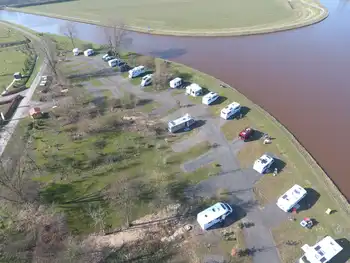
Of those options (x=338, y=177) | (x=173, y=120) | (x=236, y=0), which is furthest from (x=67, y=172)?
(x=236, y=0)

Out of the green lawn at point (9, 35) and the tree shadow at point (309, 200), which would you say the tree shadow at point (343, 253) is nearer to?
the tree shadow at point (309, 200)

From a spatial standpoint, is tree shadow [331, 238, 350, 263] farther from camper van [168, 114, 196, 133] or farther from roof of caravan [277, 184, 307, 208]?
camper van [168, 114, 196, 133]

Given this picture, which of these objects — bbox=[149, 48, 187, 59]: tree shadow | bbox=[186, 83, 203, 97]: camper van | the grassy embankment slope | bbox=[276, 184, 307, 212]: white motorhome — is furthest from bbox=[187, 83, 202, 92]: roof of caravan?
the grassy embankment slope

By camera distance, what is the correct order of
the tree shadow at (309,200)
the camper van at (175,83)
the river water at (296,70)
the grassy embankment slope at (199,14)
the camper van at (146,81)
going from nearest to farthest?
the tree shadow at (309,200), the river water at (296,70), the camper van at (175,83), the camper van at (146,81), the grassy embankment slope at (199,14)

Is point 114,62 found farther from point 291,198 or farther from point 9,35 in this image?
point 9,35

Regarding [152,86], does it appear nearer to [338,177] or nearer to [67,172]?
[67,172]

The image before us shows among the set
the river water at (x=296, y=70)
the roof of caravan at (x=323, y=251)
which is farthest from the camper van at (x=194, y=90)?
the roof of caravan at (x=323, y=251)
